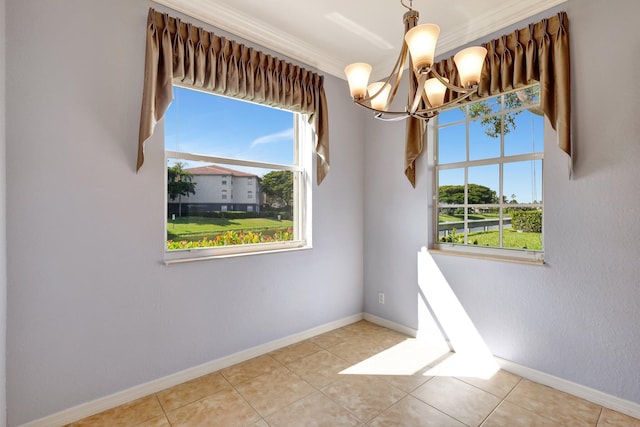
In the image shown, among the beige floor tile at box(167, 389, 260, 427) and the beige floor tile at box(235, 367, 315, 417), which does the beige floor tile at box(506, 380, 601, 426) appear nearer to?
the beige floor tile at box(235, 367, 315, 417)

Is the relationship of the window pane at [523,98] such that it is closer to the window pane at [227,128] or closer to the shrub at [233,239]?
the window pane at [227,128]

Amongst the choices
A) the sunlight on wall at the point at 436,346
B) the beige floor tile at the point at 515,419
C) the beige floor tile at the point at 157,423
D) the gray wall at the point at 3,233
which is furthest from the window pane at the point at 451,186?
the gray wall at the point at 3,233

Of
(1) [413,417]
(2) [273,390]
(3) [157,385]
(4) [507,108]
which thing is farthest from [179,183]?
(4) [507,108]

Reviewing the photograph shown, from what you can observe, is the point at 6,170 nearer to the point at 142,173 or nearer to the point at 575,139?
the point at 142,173

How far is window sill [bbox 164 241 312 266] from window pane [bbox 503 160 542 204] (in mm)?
1809

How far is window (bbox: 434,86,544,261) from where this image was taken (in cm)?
234

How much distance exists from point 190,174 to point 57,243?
36.3 inches

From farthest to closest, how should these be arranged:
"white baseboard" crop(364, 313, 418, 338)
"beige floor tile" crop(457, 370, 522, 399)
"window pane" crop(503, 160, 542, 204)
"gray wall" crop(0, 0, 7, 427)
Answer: "white baseboard" crop(364, 313, 418, 338) < "window pane" crop(503, 160, 542, 204) < "beige floor tile" crop(457, 370, 522, 399) < "gray wall" crop(0, 0, 7, 427)

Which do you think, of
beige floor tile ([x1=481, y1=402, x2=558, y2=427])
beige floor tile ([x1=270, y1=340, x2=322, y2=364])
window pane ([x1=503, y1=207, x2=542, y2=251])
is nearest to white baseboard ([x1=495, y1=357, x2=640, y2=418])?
beige floor tile ([x1=481, y1=402, x2=558, y2=427])

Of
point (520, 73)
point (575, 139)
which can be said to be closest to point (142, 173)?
point (520, 73)

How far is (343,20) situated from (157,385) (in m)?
3.07

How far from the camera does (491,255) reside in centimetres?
254

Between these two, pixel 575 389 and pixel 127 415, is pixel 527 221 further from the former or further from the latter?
pixel 127 415

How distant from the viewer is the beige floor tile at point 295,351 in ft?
8.38
